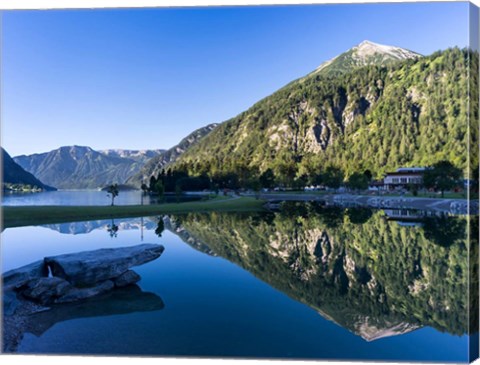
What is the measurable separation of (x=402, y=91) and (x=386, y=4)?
123m

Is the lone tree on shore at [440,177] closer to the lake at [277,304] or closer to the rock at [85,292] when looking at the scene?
the lake at [277,304]

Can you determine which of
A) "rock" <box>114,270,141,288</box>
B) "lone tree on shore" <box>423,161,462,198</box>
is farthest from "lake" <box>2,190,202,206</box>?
"lone tree on shore" <box>423,161,462,198</box>

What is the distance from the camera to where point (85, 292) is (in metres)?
9.52

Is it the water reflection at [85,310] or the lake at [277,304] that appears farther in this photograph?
the water reflection at [85,310]

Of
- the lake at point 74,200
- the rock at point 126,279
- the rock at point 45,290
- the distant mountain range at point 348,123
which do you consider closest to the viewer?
the rock at point 45,290

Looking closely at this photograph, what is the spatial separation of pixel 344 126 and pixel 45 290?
157 metres

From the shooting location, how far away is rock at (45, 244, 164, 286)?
387 inches

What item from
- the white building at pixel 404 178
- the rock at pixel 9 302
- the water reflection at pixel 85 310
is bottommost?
the water reflection at pixel 85 310

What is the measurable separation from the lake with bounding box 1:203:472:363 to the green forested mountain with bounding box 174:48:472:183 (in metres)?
52.9

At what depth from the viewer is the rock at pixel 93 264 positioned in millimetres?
9836

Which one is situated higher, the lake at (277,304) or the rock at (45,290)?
the rock at (45,290)

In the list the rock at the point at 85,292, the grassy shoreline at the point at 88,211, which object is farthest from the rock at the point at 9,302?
the grassy shoreline at the point at 88,211

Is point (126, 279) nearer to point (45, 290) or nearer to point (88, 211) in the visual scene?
point (45, 290)

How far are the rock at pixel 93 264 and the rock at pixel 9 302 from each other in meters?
1.49
